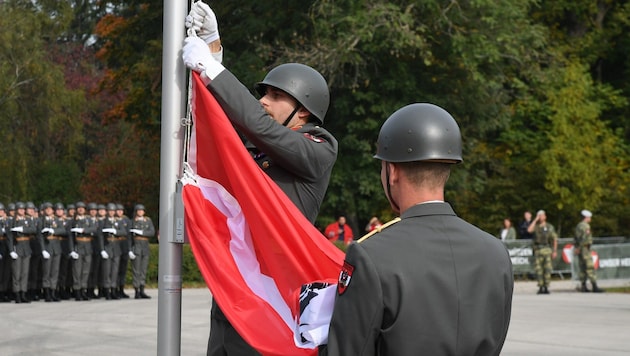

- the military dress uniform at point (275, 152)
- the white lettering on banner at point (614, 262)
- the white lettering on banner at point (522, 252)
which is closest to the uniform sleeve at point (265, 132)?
the military dress uniform at point (275, 152)

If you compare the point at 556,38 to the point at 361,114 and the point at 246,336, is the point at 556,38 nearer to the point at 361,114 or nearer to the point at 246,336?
the point at 361,114

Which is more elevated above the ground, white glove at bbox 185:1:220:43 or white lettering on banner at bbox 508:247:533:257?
white glove at bbox 185:1:220:43

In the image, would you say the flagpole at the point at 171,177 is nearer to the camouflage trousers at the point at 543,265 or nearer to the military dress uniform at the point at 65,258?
the military dress uniform at the point at 65,258

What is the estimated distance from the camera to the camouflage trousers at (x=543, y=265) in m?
24.0

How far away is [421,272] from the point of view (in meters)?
3.10

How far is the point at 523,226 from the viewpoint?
97.4 feet

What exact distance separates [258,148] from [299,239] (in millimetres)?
505

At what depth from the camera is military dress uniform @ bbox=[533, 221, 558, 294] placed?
79.0ft

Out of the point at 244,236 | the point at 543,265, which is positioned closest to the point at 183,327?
the point at 244,236

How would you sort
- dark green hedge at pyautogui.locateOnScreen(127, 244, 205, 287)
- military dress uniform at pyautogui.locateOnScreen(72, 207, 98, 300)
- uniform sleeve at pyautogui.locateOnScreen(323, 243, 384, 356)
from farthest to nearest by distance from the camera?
dark green hedge at pyautogui.locateOnScreen(127, 244, 205, 287)
military dress uniform at pyautogui.locateOnScreen(72, 207, 98, 300)
uniform sleeve at pyautogui.locateOnScreen(323, 243, 384, 356)

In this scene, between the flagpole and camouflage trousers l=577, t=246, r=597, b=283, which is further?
camouflage trousers l=577, t=246, r=597, b=283

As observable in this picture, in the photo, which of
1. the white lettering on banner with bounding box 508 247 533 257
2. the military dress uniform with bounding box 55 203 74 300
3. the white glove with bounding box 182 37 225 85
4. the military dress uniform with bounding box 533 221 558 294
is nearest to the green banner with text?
the white lettering on banner with bounding box 508 247 533 257

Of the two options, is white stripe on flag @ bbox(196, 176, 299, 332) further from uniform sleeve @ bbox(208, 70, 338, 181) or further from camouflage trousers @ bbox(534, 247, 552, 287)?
camouflage trousers @ bbox(534, 247, 552, 287)

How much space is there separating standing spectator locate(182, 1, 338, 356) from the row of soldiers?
17.2 m
